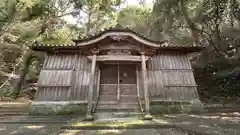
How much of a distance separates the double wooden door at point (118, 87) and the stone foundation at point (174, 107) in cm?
96

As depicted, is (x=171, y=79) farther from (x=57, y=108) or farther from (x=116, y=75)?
(x=57, y=108)

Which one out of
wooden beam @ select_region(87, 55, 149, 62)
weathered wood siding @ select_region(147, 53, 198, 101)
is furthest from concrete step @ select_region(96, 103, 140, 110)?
wooden beam @ select_region(87, 55, 149, 62)

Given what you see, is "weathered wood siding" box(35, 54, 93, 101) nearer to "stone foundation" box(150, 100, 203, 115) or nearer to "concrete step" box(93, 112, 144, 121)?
"concrete step" box(93, 112, 144, 121)

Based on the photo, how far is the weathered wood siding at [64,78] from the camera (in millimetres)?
8734

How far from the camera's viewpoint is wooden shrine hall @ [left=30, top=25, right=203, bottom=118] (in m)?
7.97

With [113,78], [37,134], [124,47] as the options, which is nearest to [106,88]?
[113,78]

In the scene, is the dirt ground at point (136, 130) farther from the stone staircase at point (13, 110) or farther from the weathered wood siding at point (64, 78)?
the weathered wood siding at point (64, 78)

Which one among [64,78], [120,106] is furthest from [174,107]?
[64,78]

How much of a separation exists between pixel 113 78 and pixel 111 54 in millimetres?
1936

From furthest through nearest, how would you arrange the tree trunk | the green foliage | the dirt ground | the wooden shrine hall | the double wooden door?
the green foliage, the tree trunk, the double wooden door, the wooden shrine hall, the dirt ground

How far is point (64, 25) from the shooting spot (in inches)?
684

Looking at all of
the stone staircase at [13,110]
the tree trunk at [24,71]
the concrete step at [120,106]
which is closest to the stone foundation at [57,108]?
the stone staircase at [13,110]

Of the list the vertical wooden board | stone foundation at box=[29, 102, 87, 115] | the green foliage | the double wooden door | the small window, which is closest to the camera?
stone foundation at box=[29, 102, 87, 115]

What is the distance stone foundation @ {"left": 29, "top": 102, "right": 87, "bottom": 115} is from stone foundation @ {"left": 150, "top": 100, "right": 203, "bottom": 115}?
336cm
